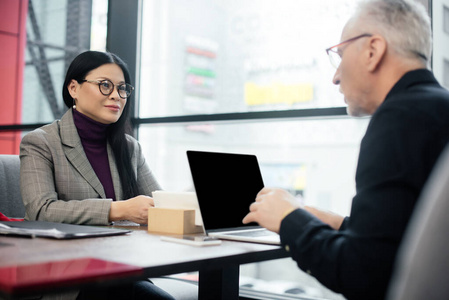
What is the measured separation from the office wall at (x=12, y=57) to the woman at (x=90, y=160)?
103 inches

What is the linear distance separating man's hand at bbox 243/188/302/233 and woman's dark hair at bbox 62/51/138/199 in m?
0.97

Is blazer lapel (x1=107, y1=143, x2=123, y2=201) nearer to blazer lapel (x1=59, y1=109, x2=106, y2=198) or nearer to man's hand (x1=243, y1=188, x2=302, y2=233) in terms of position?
blazer lapel (x1=59, y1=109, x2=106, y2=198)

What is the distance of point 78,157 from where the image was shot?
74.9 inches

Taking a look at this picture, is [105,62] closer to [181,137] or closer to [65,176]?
[65,176]

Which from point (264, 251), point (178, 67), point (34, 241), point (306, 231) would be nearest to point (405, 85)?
point (306, 231)

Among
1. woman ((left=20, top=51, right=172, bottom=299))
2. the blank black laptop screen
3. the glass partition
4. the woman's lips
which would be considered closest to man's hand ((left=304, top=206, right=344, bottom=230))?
the blank black laptop screen

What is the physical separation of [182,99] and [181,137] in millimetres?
401

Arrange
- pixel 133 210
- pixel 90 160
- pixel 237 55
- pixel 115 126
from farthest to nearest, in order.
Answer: pixel 237 55 → pixel 115 126 → pixel 90 160 → pixel 133 210

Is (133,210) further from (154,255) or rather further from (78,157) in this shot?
(154,255)

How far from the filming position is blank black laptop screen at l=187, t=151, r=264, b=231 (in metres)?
1.43

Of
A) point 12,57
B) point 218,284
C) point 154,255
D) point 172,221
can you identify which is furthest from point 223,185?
point 12,57

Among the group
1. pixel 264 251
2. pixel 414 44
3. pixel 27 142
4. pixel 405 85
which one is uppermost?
pixel 414 44

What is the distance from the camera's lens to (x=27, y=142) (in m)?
1.82

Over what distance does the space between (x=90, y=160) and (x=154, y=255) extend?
3.50 ft
